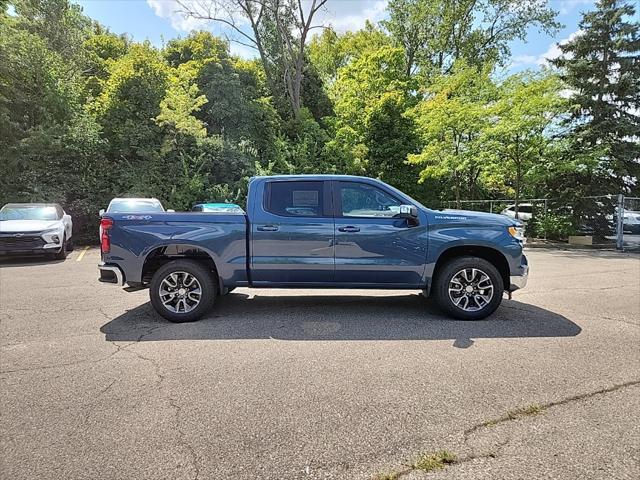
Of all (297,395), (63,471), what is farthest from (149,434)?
(297,395)

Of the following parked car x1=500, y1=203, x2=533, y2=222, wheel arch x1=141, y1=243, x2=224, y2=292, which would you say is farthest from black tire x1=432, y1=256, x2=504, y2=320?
parked car x1=500, y1=203, x2=533, y2=222

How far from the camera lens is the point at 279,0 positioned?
27953mm

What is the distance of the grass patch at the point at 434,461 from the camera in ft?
8.37

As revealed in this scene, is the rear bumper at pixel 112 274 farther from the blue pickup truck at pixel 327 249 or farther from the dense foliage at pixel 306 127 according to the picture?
the dense foliage at pixel 306 127

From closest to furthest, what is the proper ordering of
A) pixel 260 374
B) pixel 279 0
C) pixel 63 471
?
pixel 63 471 → pixel 260 374 → pixel 279 0

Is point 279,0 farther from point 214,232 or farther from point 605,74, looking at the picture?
point 214,232

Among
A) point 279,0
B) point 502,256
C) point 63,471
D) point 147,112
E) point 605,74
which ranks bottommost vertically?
point 63,471

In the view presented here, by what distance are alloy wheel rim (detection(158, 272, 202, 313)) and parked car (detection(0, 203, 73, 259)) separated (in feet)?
27.1

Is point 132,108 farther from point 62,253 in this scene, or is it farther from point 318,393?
point 318,393

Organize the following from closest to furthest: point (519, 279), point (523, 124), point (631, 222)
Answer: point (519, 279)
point (523, 124)
point (631, 222)

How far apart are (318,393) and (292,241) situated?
2544 millimetres

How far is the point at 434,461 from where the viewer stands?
103 inches

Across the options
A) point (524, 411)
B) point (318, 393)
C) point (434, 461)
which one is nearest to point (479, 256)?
point (524, 411)

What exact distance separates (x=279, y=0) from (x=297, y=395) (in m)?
29.5
